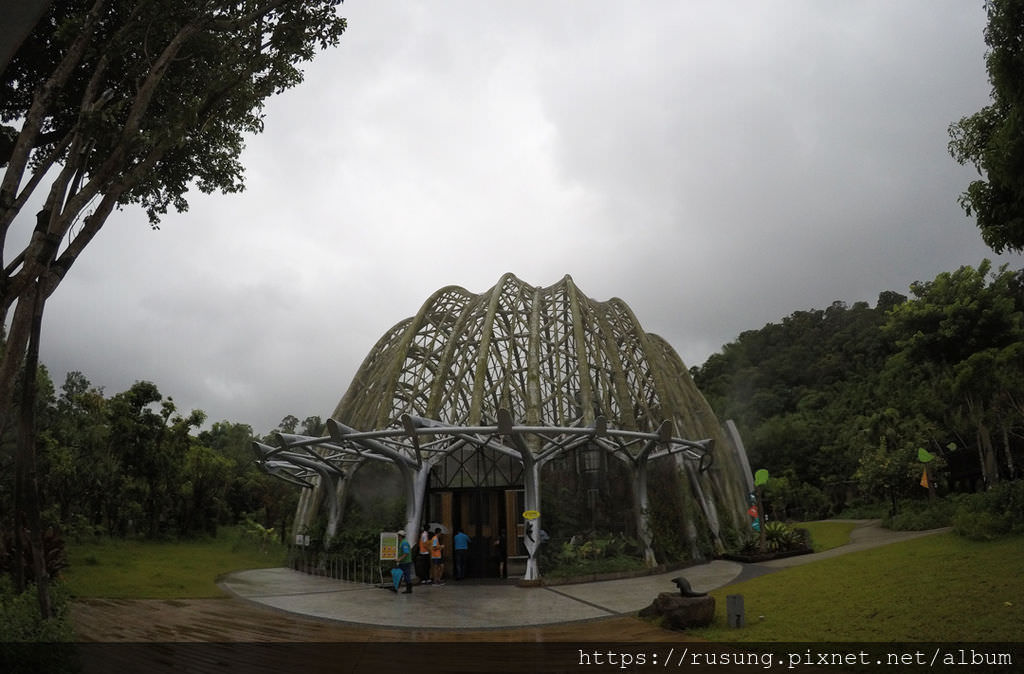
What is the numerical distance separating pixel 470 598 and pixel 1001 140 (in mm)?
13399

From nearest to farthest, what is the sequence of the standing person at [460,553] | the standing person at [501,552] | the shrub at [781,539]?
the standing person at [460,553] → the standing person at [501,552] → the shrub at [781,539]

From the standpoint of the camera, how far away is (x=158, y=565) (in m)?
21.7

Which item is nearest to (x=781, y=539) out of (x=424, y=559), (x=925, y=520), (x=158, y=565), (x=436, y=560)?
(x=925, y=520)

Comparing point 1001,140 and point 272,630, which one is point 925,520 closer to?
point 1001,140

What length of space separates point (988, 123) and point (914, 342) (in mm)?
15254

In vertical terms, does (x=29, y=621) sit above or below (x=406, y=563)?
above

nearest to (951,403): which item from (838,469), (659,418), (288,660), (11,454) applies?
(659,418)

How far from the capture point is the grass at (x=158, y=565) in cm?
1516

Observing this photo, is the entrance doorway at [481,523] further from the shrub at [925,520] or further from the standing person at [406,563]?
the shrub at [925,520]

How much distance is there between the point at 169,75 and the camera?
1079 cm

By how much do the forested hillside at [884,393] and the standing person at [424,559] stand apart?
2035 centimetres

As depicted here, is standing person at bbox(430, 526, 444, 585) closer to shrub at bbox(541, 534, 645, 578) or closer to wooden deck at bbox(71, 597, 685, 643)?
shrub at bbox(541, 534, 645, 578)

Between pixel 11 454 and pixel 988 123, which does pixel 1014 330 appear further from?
pixel 11 454

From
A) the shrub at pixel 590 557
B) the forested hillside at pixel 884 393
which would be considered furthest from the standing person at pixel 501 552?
the forested hillside at pixel 884 393
